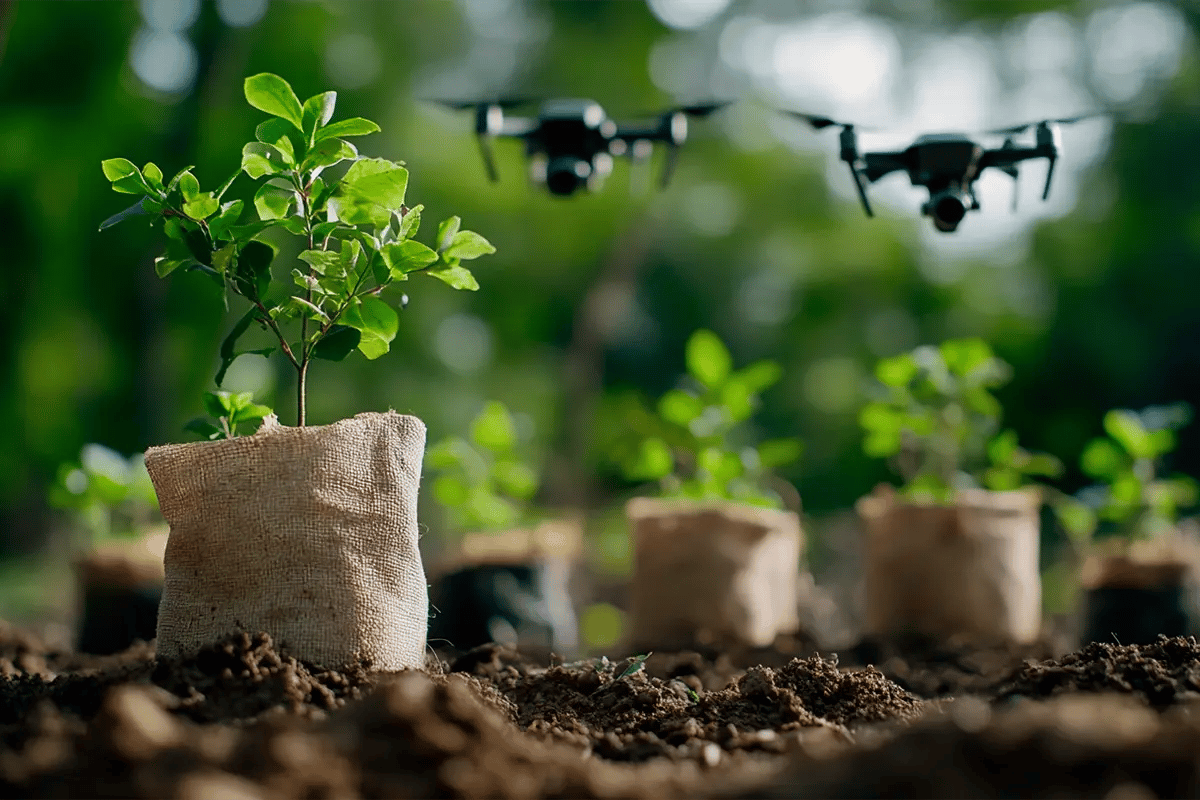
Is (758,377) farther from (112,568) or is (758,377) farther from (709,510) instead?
(112,568)

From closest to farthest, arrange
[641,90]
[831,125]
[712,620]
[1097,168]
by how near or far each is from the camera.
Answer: [831,125] → [712,620] → [1097,168] → [641,90]

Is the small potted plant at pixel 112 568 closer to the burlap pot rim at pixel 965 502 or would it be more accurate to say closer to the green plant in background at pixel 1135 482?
the burlap pot rim at pixel 965 502

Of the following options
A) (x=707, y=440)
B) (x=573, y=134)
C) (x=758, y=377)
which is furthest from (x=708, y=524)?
(x=573, y=134)

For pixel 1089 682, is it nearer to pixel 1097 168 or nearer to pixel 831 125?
pixel 831 125

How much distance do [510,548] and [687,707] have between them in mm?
1769

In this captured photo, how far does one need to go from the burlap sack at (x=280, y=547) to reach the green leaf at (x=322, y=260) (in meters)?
0.27

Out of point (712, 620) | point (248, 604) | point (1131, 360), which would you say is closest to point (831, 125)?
point (248, 604)

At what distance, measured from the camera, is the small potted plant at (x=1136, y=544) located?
3377 millimetres

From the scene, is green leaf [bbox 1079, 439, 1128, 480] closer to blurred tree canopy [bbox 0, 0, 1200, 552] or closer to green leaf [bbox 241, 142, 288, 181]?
green leaf [bbox 241, 142, 288, 181]

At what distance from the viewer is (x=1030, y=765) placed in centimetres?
110

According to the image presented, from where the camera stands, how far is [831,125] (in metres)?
2.10

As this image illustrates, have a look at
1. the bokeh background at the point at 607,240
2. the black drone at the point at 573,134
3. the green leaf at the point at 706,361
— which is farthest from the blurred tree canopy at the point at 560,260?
the black drone at the point at 573,134

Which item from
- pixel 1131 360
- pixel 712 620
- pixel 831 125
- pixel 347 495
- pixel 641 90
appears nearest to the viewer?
pixel 347 495

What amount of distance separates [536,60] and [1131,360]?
7427 mm
